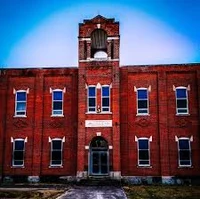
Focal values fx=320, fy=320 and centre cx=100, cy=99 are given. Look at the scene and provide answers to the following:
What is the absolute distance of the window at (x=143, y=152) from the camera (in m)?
24.6

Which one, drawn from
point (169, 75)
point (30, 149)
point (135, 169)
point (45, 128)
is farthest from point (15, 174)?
point (169, 75)

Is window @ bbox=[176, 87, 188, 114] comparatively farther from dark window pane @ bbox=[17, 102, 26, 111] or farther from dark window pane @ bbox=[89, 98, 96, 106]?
dark window pane @ bbox=[17, 102, 26, 111]

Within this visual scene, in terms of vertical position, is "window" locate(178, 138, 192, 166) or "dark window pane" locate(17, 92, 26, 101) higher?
"dark window pane" locate(17, 92, 26, 101)

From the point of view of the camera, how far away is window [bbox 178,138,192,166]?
24.3m

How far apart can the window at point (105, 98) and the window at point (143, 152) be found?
358cm

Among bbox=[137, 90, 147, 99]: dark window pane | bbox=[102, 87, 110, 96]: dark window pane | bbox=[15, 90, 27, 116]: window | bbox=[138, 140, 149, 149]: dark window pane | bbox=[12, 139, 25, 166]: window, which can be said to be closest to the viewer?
bbox=[138, 140, 149, 149]: dark window pane

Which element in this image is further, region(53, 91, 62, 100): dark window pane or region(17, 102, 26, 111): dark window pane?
region(17, 102, 26, 111): dark window pane

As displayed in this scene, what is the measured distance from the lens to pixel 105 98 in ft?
82.5

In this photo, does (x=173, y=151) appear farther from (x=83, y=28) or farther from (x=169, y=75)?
(x=83, y=28)

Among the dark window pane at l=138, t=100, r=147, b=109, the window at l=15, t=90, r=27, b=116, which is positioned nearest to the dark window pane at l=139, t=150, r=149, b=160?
the dark window pane at l=138, t=100, r=147, b=109

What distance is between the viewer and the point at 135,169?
24469mm

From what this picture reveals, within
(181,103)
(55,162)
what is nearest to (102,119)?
(55,162)

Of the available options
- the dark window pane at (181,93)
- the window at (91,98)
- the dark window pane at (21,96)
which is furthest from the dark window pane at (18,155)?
the dark window pane at (181,93)

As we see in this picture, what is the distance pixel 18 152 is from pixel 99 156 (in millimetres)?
6554
